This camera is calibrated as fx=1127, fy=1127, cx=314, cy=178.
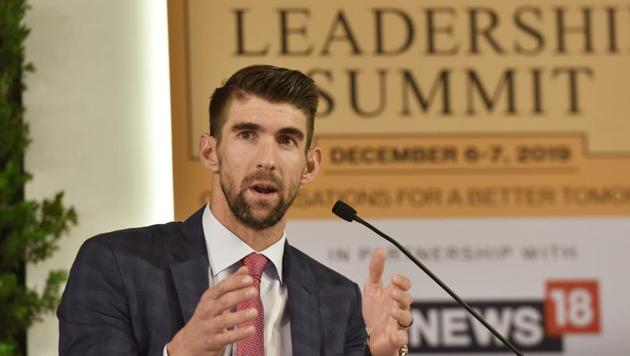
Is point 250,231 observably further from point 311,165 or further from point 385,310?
point 385,310

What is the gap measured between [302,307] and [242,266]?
160mm

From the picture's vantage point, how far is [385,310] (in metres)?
2.38

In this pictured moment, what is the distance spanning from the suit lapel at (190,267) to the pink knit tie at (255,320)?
9 centimetres

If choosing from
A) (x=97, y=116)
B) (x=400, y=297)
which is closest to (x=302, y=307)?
(x=400, y=297)

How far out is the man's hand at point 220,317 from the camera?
6.28ft

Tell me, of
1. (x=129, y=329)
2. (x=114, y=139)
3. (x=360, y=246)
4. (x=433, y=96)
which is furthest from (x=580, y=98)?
(x=129, y=329)

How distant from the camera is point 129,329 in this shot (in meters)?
2.22

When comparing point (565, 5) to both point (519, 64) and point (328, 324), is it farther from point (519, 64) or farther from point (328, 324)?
point (328, 324)

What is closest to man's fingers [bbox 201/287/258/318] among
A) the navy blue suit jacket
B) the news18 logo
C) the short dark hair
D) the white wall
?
the navy blue suit jacket

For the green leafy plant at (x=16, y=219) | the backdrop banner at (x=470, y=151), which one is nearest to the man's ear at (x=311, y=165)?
the green leafy plant at (x=16, y=219)

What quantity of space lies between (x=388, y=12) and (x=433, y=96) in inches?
14.3

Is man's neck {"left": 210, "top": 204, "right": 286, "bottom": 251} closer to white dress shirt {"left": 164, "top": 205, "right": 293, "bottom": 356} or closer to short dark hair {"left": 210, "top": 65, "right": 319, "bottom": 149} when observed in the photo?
white dress shirt {"left": 164, "top": 205, "right": 293, "bottom": 356}

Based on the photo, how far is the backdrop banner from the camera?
4246 mm

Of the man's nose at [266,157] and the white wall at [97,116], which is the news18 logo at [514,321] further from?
the man's nose at [266,157]
